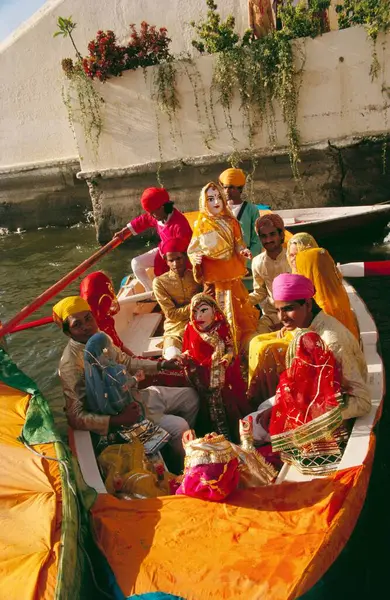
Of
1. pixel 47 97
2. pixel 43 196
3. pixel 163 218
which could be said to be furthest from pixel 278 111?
pixel 43 196

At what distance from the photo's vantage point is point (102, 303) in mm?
4582

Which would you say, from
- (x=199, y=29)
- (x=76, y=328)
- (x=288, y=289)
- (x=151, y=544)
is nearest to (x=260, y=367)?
(x=288, y=289)

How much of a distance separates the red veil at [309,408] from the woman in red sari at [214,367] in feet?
2.32

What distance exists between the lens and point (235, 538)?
271 centimetres

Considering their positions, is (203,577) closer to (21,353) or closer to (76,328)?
(76,328)

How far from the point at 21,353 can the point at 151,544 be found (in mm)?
5080

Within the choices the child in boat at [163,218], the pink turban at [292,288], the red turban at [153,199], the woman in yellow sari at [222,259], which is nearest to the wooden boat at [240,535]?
the pink turban at [292,288]

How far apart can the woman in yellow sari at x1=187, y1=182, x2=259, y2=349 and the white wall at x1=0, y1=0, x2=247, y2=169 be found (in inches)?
281

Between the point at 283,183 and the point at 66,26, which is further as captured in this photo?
the point at 66,26

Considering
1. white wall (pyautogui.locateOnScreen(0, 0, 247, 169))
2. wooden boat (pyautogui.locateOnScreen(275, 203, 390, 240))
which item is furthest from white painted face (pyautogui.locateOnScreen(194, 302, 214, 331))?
white wall (pyautogui.locateOnScreen(0, 0, 247, 169))

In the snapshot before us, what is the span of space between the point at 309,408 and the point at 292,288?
69cm

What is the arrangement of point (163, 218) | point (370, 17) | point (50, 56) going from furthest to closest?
point (50, 56), point (370, 17), point (163, 218)

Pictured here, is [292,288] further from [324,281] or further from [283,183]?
[283,183]

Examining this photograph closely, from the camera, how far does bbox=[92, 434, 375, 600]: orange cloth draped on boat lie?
247 centimetres
